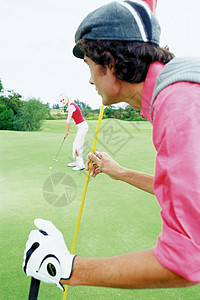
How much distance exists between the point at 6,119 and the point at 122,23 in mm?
21965

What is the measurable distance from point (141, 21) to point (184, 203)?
2.13 ft

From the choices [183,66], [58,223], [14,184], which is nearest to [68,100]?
[14,184]

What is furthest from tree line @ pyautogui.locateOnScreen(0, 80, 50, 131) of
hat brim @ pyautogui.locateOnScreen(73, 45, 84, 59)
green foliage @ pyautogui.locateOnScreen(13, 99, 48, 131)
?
hat brim @ pyautogui.locateOnScreen(73, 45, 84, 59)

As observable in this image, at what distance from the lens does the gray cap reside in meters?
0.92

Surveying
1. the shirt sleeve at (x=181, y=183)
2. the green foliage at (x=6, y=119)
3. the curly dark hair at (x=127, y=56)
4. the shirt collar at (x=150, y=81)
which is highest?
the curly dark hair at (x=127, y=56)

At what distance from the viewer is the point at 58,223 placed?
271 centimetres

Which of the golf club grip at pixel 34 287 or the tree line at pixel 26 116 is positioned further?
the tree line at pixel 26 116

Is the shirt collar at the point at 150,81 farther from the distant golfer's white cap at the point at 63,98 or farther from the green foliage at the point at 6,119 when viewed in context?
the green foliage at the point at 6,119

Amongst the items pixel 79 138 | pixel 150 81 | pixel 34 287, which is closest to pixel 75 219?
pixel 34 287

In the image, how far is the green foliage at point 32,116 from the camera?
2155 centimetres

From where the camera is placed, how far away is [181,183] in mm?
609

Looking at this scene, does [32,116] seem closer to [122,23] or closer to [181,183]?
[122,23]

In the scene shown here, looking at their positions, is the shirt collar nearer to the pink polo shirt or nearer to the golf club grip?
the pink polo shirt

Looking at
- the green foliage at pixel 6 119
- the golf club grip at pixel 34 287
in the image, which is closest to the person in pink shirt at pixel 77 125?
the golf club grip at pixel 34 287
